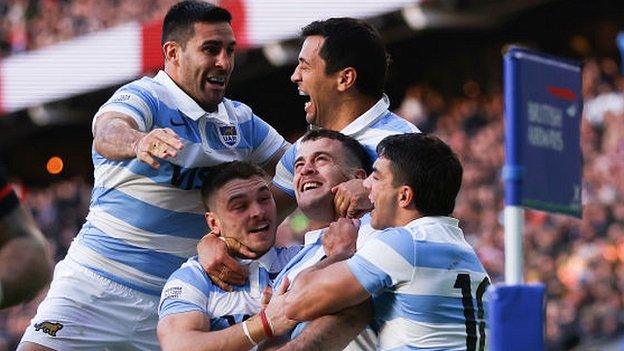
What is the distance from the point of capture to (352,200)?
613 centimetres

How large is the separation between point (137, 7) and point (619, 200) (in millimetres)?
12089

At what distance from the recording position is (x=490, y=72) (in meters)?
23.0

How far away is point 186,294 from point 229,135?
54.8 inches

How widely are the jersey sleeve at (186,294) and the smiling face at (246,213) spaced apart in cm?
25

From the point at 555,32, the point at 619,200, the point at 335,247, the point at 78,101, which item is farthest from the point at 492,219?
the point at 78,101

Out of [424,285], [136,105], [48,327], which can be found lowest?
[48,327]

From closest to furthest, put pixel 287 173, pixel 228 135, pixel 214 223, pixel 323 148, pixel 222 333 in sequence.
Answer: pixel 222 333 < pixel 323 148 < pixel 214 223 < pixel 287 173 < pixel 228 135

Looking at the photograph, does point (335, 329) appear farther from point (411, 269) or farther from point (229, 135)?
point (229, 135)

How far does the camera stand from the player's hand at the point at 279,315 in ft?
19.2

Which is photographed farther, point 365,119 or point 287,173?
point 287,173

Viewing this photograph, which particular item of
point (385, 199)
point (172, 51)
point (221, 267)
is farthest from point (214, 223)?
point (172, 51)

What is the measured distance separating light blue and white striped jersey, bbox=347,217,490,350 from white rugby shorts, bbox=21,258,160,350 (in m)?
2.15

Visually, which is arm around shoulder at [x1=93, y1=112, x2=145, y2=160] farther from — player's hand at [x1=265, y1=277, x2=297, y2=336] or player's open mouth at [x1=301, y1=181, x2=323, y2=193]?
player's hand at [x1=265, y1=277, x2=297, y2=336]

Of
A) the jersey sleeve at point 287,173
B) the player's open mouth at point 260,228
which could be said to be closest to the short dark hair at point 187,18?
the jersey sleeve at point 287,173
